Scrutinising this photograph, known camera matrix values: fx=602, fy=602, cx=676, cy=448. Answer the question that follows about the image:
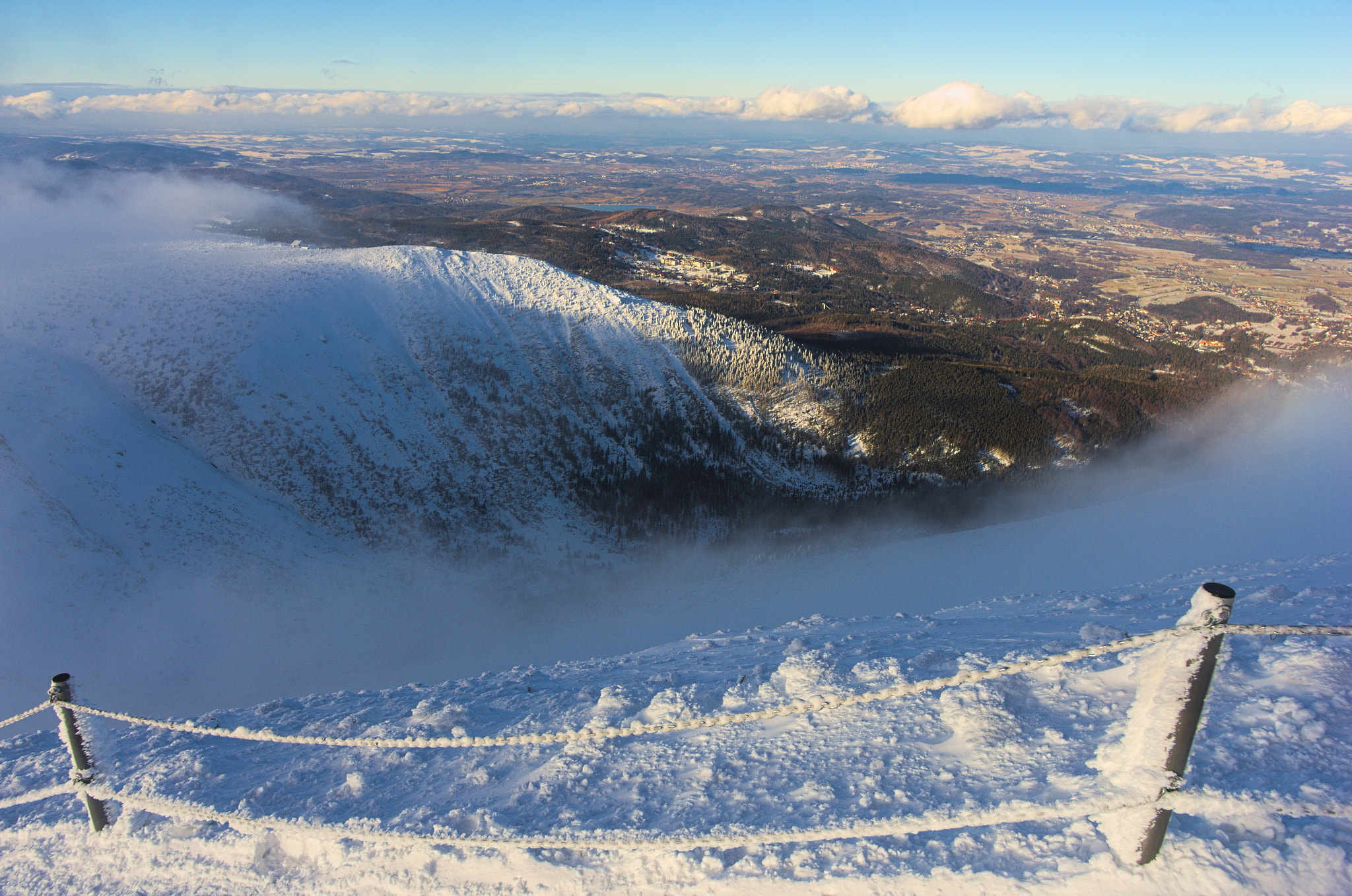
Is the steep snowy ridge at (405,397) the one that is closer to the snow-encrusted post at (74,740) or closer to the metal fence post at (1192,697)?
the snow-encrusted post at (74,740)

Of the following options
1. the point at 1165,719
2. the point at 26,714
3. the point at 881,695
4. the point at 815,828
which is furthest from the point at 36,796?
the point at 1165,719

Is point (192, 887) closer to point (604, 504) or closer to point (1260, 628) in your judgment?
point (1260, 628)

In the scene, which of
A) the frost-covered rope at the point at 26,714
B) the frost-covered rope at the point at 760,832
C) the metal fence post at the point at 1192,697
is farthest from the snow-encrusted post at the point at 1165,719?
the frost-covered rope at the point at 26,714

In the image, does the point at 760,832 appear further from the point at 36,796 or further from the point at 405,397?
the point at 405,397

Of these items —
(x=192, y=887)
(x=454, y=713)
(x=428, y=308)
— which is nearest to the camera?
(x=192, y=887)

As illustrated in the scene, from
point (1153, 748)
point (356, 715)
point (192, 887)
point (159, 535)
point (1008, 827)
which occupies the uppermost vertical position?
point (1153, 748)

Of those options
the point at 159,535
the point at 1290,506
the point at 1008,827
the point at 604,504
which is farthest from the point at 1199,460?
the point at 159,535

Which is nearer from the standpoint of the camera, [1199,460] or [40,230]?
[1199,460]
